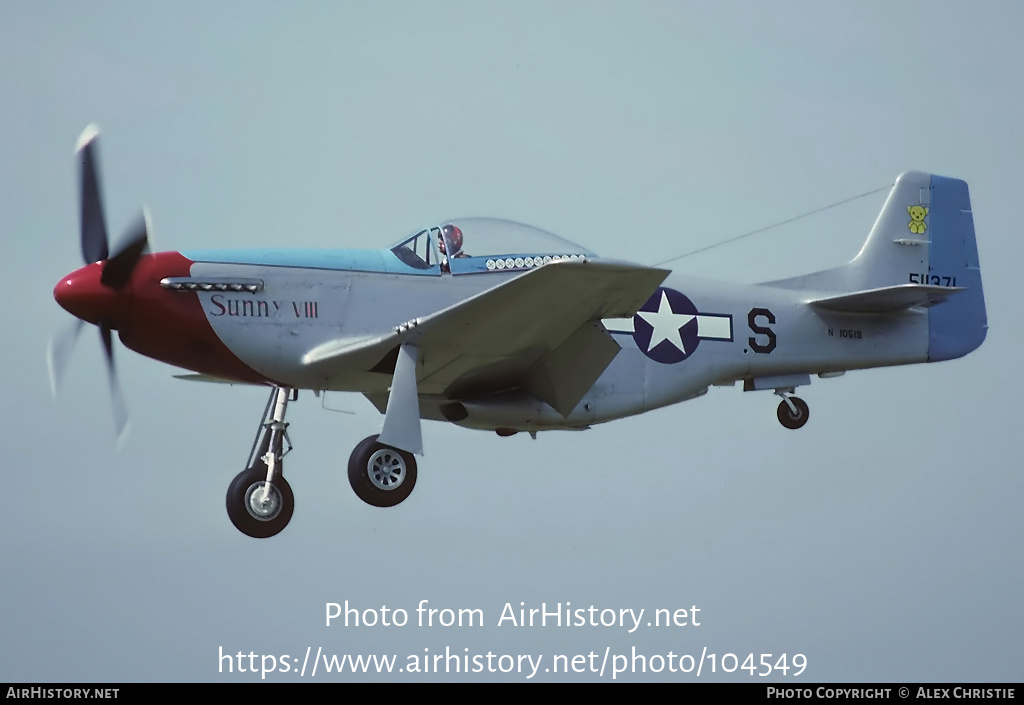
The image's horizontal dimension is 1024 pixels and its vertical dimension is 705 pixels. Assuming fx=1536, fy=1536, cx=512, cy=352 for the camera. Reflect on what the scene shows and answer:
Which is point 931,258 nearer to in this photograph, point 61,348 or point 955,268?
point 955,268

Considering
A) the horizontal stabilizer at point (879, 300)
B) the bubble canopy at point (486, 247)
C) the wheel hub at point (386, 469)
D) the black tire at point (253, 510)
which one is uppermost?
the bubble canopy at point (486, 247)

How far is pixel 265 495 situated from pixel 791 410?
5686 mm

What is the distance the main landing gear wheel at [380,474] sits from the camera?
45.6 feet

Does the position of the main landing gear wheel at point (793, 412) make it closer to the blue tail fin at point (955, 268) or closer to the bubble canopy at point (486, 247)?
the blue tail fin at point (955, 268)

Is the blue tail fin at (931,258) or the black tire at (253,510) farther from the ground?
the blue tail fin at (931,258)

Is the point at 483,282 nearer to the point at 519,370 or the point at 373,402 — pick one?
the point at 519,370

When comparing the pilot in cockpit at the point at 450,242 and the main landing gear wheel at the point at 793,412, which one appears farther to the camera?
the main landing gear wheel at the point at 793,412

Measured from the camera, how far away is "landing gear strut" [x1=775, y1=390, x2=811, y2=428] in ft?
52.1

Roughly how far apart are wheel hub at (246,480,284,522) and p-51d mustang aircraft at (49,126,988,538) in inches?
0.5

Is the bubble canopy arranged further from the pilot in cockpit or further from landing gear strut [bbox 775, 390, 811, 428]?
landing gear strut [bbox 775, 390, 811, 428]

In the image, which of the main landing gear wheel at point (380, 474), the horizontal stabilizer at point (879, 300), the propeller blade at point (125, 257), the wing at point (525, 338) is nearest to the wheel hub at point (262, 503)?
the main landing gear wheel at point (380, 474)

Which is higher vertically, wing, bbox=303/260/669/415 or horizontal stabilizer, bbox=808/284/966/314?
horizontal stabilizer, bbox=808/284/966/314

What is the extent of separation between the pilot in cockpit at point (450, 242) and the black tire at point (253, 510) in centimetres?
235

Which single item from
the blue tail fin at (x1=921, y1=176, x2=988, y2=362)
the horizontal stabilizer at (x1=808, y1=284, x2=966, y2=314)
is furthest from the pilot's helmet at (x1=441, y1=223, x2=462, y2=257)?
the blue tail fin at (x1=921, y1=176, x2=988, y2=362)
